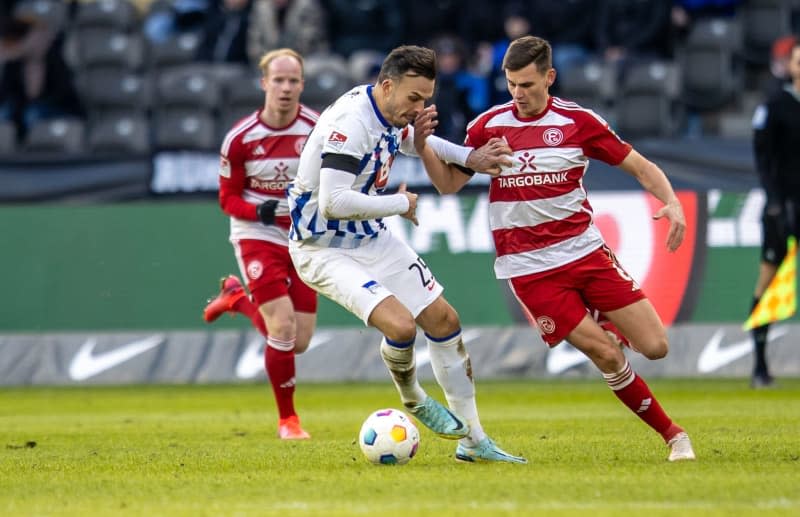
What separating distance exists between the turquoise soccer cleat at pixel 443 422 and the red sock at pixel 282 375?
239 centimetres

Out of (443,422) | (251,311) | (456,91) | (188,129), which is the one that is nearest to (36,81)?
(188,129)

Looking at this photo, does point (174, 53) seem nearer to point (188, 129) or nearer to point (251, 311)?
point (188, 129)

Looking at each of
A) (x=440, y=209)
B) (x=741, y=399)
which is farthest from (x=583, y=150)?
(x=440, y=209)

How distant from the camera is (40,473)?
8.11 m

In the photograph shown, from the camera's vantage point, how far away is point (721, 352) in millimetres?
14992

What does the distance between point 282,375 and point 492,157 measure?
297 cm

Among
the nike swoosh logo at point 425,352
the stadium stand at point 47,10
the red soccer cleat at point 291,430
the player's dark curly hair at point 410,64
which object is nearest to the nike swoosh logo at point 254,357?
the nike swoosh logo at point 425,352

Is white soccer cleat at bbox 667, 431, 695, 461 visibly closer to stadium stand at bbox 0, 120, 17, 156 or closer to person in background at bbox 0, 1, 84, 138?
stadium stand at bbox 0, 120, 17, 156

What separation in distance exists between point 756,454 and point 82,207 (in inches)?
368

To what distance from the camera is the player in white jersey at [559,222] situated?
27.1 feet

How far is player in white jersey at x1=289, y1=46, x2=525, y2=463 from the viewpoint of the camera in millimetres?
8078

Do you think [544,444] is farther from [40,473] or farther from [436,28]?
[436,28]

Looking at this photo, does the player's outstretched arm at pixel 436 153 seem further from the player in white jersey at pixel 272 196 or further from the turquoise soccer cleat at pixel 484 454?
the player in white jersey at pixel 272 196

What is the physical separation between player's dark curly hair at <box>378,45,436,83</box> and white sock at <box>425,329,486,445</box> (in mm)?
1476
